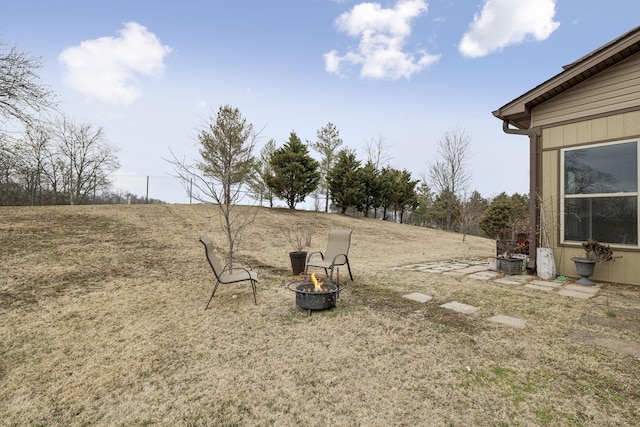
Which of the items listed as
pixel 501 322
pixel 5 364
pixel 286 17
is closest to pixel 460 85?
pixel 286 17

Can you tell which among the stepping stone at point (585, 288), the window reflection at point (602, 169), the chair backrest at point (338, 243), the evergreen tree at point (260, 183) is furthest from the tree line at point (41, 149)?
the stepping stone at point (585, 288)

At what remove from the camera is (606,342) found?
2744mm

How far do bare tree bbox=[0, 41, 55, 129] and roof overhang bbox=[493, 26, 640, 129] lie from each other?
12494 millimetres

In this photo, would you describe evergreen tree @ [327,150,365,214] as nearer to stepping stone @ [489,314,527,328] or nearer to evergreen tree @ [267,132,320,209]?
evergreen tree @ [267,132,320,209]

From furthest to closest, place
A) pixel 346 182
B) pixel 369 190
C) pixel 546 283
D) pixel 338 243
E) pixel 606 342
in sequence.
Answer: pixel 369 190 < pixel 346 182 < pixel 338 243 < pixel 546 283 < pixel 606 342

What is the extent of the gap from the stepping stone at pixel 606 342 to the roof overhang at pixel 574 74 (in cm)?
469

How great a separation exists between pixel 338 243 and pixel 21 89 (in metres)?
10.4

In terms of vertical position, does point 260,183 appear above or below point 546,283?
above

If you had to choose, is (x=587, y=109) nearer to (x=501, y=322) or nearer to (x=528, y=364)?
(x=501, y=322)

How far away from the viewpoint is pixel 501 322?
326cm

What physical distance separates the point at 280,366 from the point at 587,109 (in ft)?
22.4

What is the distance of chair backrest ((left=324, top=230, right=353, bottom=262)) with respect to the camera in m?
5.32

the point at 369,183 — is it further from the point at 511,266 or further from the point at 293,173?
the point at 511,266

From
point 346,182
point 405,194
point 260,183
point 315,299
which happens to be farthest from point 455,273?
point 405,194
